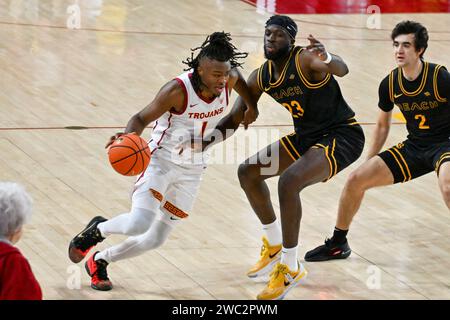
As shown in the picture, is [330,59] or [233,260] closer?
[330,59]

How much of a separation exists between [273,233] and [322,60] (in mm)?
1370

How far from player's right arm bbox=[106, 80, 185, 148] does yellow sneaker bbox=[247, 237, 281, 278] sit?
51.7 inches

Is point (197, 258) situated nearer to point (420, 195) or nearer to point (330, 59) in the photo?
point (330, 59)

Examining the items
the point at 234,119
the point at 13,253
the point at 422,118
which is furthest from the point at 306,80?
the point at 13,253

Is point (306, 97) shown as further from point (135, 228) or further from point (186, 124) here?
point (135, 228)

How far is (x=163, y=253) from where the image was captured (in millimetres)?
8242

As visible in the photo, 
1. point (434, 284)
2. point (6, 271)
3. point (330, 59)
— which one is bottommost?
point (434, 284)

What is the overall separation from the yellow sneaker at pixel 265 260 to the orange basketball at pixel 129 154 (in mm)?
1385

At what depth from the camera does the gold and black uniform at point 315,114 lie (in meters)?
7.84

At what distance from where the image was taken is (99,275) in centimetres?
749

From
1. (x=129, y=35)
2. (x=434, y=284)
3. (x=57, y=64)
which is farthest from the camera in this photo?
(x=129, y=35)

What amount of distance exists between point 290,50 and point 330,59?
1.35ft

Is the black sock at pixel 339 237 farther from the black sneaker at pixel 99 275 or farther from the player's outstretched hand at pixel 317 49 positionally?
the black sneaker at pixel 99 275
